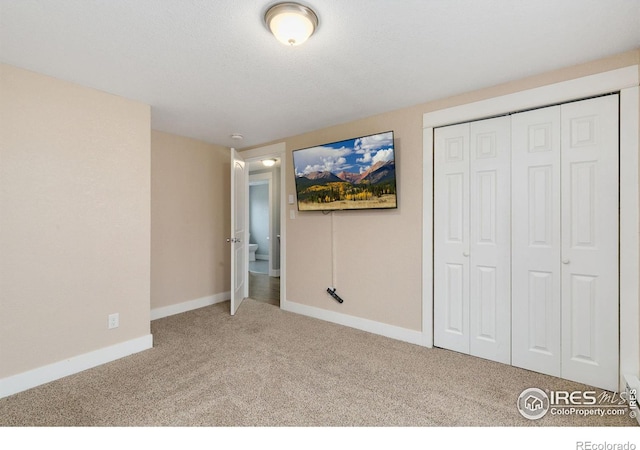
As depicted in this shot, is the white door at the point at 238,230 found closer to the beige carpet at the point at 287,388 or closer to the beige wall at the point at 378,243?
the beige wall at the point at 378,243

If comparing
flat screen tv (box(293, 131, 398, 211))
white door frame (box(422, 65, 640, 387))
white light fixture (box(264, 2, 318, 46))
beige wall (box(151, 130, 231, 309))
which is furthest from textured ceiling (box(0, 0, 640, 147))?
beige wall (box(151, 130, 231, 309))

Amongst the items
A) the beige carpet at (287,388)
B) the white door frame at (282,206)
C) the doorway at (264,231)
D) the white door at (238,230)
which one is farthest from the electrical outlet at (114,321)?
the doorway at (264,231)

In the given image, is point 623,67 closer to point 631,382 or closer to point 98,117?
point 631,382

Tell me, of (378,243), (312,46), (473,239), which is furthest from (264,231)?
(312,46)

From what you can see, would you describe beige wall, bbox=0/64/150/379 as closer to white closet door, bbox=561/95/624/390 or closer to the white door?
the white door

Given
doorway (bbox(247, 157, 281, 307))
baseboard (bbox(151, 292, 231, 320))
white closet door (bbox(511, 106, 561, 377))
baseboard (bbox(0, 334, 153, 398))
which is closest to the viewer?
baseboard (bbox(0, 334, 153, 398))

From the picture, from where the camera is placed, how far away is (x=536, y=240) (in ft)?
7.50

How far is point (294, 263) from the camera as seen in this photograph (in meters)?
3.87

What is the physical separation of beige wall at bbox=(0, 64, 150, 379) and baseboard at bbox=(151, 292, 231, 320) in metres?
0.89

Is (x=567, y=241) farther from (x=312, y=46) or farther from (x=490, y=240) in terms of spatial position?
(x=312, y=46)

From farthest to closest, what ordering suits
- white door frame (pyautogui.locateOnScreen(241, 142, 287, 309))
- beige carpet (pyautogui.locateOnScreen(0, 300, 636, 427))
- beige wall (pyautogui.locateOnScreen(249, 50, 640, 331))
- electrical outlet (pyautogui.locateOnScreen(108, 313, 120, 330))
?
white door frame (pyautogui.locateOnScreen(241, 142, 287, 309)) < beige wall (pyautogui.locateOnScreen(249, 50, 640, 331)) < electrical outlet (pyautogui.locateOnScreen(108, 313, 120, 330)) < beige carpet (pyautogui.locateOnScreen(0, 300, 636, 427))

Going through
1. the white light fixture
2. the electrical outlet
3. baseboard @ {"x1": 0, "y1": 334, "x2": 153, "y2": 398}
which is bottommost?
baseboard @ {"x1": 0, "y1": 334, "x2": 153, "y2": 398}

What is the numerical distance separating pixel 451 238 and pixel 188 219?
3.19 meters

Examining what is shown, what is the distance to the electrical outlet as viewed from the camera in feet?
8.38
